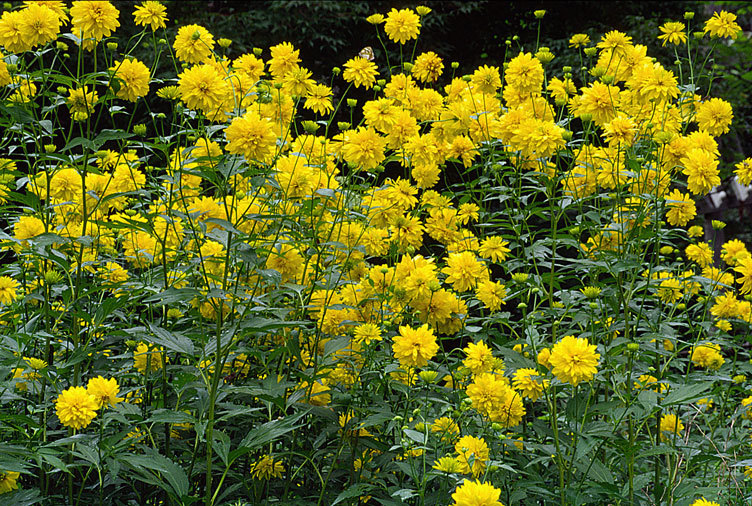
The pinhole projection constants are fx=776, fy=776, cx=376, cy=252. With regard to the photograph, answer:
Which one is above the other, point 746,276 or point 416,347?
point 416,347

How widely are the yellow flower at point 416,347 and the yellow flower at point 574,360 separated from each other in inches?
13.1

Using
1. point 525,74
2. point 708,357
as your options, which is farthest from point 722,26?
point 708,357

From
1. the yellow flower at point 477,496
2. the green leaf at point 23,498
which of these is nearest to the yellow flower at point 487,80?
the yellow flower at point 477,496

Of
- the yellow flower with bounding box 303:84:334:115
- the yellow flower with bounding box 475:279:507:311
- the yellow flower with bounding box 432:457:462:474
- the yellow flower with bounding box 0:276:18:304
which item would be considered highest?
the yellow flower with bounding box 303:84:334:115

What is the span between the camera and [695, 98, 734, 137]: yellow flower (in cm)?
280

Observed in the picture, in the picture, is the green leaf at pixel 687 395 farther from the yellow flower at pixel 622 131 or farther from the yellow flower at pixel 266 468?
the yellow flower at pixel 266 468

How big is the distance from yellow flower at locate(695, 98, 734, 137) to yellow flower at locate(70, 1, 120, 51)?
6.64 feet

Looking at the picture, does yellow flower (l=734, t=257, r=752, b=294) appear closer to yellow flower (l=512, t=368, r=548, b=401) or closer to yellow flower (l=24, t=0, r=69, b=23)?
yellow flower (l=512, t=368, r=548, b=401)

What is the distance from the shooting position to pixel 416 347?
2.13m

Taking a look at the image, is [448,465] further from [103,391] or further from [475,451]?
[103,391]

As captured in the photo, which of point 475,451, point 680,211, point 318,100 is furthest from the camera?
point 680,211

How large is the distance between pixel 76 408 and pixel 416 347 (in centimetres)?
91

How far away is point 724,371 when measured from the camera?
10.1 ft

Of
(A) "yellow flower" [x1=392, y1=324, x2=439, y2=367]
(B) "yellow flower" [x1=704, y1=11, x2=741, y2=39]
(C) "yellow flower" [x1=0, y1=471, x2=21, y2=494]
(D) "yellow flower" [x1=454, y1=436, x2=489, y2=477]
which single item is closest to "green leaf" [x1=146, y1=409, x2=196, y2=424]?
(C) "yellow flower" [x1=0, y1=471, x2=21, y2=494]
